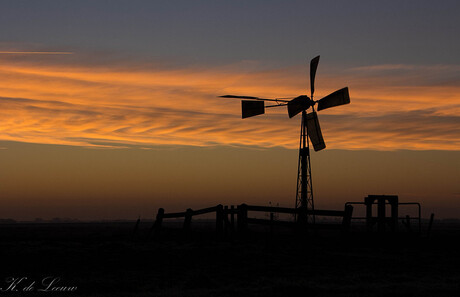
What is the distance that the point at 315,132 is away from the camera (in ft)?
141

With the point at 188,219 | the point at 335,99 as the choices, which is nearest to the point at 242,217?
the point at 188,219

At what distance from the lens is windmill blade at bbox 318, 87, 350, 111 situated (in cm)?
4062

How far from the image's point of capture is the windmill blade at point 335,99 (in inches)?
1599

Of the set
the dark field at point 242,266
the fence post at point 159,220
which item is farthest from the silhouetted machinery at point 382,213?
the fence post at point 159,220

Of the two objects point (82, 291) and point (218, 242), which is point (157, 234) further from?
point (82, 291)

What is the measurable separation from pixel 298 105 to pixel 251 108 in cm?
402

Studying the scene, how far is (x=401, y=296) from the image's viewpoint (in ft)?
54.2

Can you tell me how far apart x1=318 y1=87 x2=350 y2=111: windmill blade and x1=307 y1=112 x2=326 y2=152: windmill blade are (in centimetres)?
81

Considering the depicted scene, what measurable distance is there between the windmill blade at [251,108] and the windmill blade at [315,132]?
153 inches

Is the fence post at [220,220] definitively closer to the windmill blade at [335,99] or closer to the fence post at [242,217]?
the fence post at [242,217]

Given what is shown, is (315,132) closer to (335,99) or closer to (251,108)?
(335,99)

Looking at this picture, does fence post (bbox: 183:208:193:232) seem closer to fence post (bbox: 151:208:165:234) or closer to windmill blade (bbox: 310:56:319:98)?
fence post (bbox: 151:208:165:234)

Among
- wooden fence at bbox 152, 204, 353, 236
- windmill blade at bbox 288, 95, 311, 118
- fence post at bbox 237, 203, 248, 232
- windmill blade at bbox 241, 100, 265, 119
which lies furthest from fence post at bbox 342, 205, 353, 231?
windmill blade at bbox 241, 100, 265, 119

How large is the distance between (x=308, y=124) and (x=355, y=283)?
24.2 m
